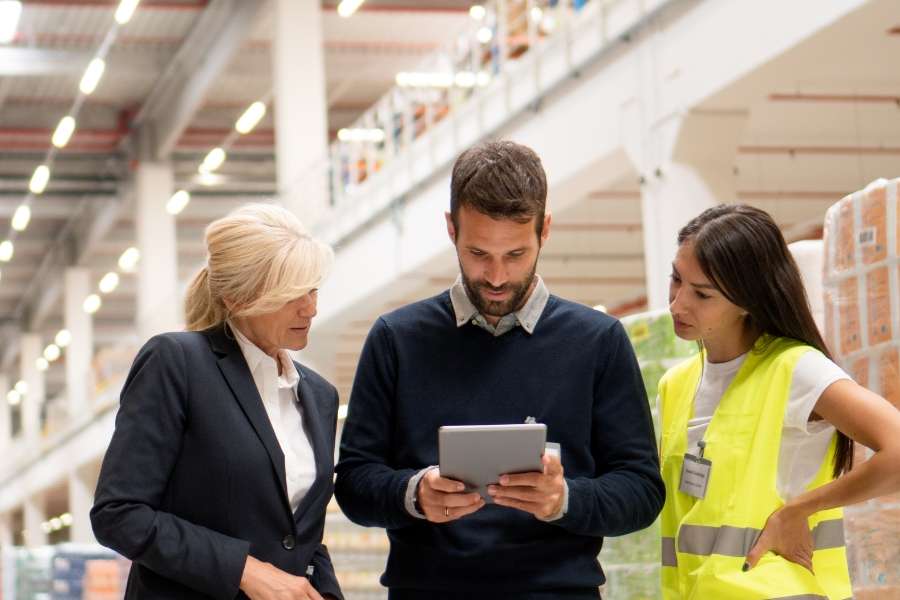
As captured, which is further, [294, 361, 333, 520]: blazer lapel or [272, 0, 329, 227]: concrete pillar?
[272, 0, 329, 227]: concrete pillar

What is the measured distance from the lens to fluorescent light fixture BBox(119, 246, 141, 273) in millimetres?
37312

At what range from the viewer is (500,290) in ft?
10.6

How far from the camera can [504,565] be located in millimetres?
3178

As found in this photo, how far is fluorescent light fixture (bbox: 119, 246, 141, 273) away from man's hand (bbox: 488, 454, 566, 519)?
34935 millimetres

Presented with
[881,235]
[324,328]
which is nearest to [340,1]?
[324,328]

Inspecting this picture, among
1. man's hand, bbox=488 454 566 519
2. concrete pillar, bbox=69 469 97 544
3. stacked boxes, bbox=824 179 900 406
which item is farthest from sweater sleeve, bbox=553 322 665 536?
concrete pillar, bbox=69 469 97 544

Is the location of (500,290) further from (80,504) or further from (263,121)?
(80,504)

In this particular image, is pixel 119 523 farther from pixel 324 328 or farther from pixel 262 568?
pixel 324 328

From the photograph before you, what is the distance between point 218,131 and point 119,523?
28.1m

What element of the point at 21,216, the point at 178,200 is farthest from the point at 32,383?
the point at 178,200

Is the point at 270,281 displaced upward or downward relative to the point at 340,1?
downward

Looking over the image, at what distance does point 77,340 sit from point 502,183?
3617 centimetres

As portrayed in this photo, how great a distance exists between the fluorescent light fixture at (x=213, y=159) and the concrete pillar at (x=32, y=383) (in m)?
15.1

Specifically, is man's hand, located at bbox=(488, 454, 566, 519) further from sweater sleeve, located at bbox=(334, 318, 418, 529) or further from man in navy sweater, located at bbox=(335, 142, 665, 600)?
sweater sleeve, located at bbox=(334, 318, 418, 529)
